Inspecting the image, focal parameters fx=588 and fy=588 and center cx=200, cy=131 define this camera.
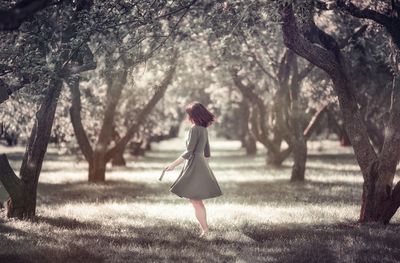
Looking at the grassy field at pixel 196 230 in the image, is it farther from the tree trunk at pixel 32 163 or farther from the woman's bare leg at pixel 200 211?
the tree trunk at pixel 32 163

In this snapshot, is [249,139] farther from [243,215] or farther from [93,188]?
[243,215]

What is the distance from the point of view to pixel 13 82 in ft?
39.7

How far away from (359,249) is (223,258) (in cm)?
213

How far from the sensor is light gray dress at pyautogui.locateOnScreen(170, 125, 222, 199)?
9727mm

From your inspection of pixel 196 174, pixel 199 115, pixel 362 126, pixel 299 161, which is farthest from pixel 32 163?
pixel 299 161

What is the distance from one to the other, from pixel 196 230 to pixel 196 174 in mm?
1368

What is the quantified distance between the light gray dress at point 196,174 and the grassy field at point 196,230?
780 mm

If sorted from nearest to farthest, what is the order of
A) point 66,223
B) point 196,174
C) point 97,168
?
point 196,174, point 66,223, point 97,168

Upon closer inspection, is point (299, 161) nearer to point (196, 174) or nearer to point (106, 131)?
point (106, 131)

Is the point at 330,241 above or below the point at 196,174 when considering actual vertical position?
below

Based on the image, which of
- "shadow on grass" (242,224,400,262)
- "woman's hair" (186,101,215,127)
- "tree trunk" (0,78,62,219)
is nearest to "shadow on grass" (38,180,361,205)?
"tree trunk" (0,78,62,219)

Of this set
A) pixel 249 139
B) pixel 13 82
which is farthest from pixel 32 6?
pixel 249 139

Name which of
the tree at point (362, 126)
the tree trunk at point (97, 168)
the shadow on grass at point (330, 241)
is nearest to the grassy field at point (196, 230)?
the shadow on grass at point (330, 241)

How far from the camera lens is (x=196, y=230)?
10648 millimetres
